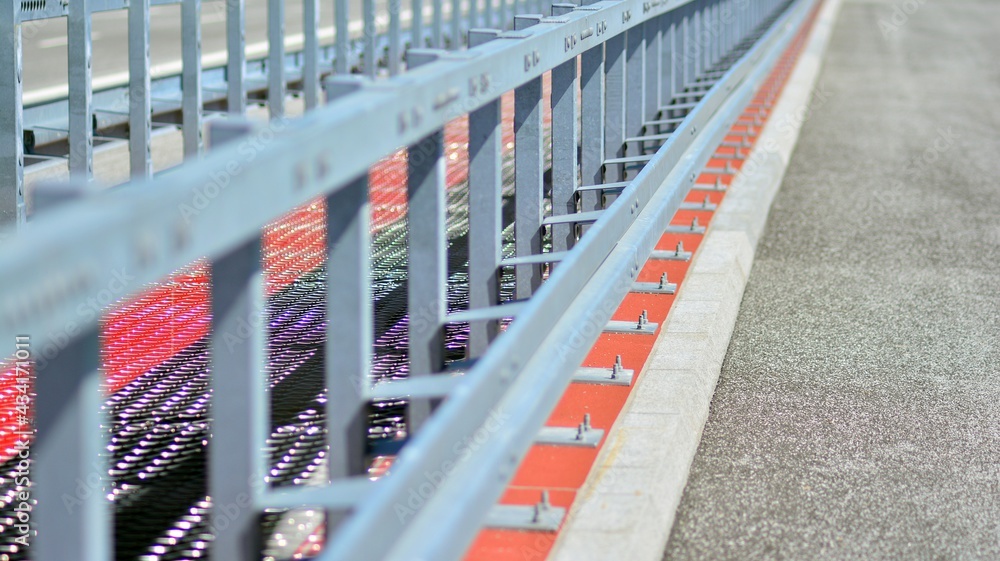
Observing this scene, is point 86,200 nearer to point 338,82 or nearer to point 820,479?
point 338,82

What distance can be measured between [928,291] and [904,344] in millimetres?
1225

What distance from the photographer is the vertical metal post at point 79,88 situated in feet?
22.8

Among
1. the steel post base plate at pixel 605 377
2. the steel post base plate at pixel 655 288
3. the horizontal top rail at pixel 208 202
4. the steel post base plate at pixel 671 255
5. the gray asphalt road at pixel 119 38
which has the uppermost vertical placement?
the horizontal top rail at pixel 208 202

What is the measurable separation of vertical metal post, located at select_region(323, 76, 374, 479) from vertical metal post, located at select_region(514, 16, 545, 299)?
86.5 inches

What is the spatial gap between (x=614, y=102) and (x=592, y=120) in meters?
0.76

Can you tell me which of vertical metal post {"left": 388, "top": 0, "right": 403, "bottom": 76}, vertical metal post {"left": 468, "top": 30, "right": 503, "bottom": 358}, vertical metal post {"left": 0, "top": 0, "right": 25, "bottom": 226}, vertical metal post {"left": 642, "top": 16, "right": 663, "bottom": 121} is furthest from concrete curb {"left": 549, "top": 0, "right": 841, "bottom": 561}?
vertical metal post {"left": 388, "top": 0, "right": 403, "bottom": 76}

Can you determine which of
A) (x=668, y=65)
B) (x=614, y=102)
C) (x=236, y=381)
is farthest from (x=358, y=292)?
(x=668, y=65)

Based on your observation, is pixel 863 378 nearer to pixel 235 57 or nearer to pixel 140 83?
pixel 140 83

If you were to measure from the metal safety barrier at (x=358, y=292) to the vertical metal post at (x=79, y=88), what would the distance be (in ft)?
7.97

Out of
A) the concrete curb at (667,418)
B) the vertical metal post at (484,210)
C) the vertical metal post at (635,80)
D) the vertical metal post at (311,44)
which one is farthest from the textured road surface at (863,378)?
the vertical metal post at (311,44)

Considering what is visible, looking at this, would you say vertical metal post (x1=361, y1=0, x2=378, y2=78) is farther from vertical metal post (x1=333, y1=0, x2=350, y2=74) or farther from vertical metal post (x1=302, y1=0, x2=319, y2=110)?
vertical metal post (x1=302, y1=0, x2=319, y2=110)

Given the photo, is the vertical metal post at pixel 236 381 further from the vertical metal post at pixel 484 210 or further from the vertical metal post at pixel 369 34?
the vertical metal post at pixel 369 34

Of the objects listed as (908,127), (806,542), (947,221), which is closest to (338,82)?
(806,542)

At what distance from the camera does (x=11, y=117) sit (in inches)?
251
